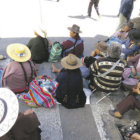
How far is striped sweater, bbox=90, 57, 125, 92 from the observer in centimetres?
287

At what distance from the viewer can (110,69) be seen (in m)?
2.85

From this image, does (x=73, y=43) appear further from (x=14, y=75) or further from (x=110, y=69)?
(x=14, y=75)

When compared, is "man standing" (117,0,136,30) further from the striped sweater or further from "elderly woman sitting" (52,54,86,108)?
"elderly woman sitting" (52,54,86,108)

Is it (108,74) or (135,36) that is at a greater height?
(135,36)

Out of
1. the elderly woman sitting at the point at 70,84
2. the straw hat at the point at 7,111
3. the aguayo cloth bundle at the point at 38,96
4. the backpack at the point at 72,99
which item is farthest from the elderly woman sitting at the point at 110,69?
the straw hat at the point at 7,111

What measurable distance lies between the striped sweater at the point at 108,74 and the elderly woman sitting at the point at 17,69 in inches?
51.7

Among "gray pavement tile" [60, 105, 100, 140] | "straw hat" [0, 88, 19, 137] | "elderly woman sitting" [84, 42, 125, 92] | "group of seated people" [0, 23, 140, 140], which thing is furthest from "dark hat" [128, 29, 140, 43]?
"straw hat" [0, 88, 19, 137]

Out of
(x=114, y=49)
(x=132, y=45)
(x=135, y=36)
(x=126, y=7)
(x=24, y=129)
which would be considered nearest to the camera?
(x=24, y=129)

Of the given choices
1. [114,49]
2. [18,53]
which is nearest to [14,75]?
[18,53]

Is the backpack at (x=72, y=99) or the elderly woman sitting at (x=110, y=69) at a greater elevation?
the elderly woman sitting at (x=110, y=69)

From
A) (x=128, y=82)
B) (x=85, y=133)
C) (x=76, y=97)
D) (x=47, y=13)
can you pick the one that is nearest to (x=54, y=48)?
(x=76, y=97)

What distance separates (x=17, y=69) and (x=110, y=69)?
175 cm

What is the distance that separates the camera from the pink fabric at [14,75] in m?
2.90

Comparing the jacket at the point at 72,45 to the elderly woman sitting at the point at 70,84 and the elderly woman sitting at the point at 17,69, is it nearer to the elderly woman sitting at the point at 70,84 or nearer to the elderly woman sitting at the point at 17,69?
the elderly woman sitting at the point at 70,84
